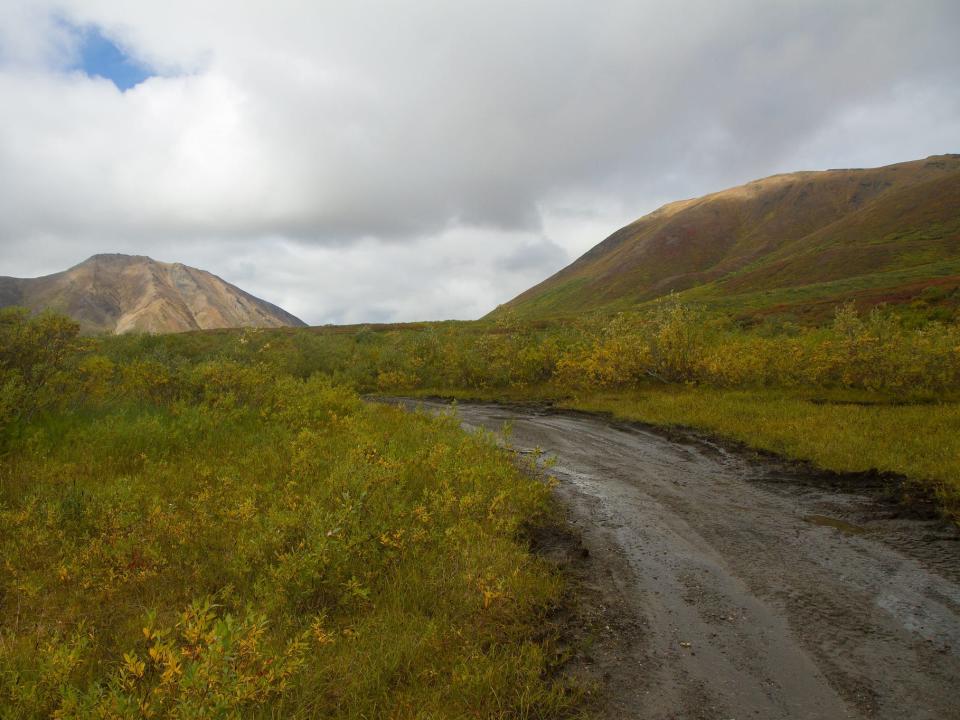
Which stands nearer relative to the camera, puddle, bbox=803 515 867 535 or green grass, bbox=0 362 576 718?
green grass, bbox=0 362 576 718

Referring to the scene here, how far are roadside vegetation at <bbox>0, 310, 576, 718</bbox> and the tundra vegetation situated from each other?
0.09 ft

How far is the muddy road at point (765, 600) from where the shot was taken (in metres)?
4.08

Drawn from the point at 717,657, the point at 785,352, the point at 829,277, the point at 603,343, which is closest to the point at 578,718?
the point at 717,657

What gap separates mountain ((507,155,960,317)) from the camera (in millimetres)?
58062

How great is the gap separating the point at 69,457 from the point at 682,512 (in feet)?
32.2

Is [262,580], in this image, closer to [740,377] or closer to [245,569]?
[245,569]

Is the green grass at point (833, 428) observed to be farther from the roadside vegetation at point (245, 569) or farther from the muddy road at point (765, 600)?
the roadside vegetation at point (245, 569)

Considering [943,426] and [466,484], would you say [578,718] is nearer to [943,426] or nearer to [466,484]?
[466,484]

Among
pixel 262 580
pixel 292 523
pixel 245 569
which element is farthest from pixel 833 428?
pixel 245 569

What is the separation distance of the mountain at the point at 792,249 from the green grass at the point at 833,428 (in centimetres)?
2706

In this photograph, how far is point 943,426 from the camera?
36.7ft

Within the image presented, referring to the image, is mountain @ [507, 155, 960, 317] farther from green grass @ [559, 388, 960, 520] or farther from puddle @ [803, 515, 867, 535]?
puddle @ [803, 515, 867, 535]

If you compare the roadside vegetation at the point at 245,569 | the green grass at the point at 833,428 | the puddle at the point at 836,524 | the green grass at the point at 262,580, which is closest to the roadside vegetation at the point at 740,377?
the green grass at the point at 833,428

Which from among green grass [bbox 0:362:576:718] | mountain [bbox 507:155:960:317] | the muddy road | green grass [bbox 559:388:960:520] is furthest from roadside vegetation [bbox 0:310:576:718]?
mountain [bbox 507:155:960:317]
